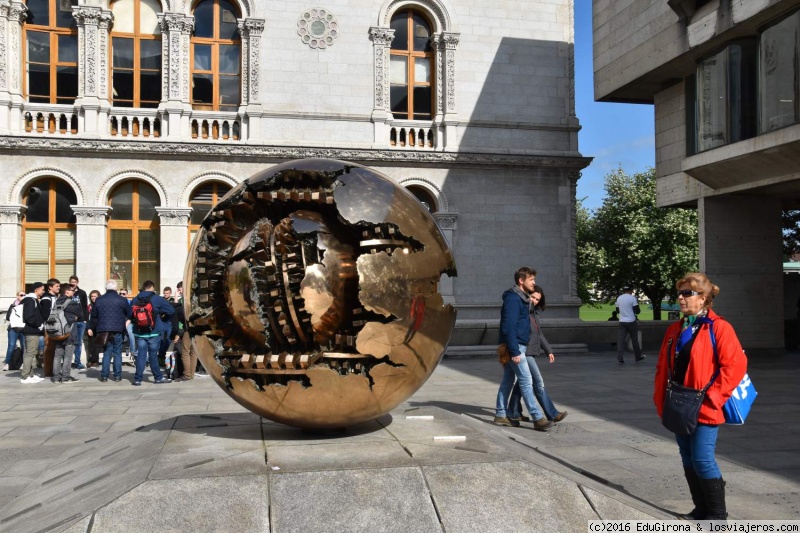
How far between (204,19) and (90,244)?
7668 millimetres

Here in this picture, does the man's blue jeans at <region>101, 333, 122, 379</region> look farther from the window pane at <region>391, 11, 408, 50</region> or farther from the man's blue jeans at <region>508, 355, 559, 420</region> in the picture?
the window pane at <region>391, 11, 408, 50</region>

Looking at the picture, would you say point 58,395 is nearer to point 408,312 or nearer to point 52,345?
point 52,345

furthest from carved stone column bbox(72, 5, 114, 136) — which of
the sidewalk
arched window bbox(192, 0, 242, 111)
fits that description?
the sidewalk

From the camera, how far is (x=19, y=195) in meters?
19.3

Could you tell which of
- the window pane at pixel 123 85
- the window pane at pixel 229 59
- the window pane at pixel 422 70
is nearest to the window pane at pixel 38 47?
the window pane at pixel 123 85

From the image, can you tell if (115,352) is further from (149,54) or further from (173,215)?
(149,54)

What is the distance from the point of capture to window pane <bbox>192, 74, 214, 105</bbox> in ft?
68.9

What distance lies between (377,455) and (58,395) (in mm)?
8417

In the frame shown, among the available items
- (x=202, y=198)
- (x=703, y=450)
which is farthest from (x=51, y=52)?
(x=703, y=450)

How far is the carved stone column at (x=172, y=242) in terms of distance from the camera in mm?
20016

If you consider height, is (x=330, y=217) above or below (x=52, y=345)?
above

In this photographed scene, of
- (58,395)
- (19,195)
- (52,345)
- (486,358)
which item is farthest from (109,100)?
(486,358)

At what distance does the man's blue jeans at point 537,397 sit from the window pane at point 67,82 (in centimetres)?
1751

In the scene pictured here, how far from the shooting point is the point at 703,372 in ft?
14.4
